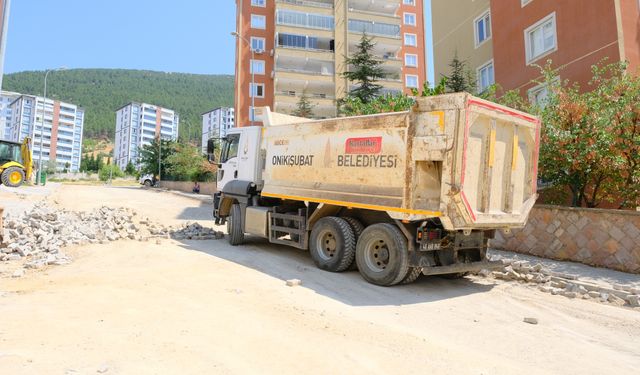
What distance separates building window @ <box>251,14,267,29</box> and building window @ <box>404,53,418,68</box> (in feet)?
61.6

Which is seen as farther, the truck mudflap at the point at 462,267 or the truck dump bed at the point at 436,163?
the truck mudflap at the point at 462,267

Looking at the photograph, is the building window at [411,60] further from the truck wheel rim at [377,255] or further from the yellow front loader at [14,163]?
the truck wheel rim at [377,255]

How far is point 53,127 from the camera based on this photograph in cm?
13900

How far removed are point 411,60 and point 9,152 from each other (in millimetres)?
44786

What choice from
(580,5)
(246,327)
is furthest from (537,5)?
(246,327)

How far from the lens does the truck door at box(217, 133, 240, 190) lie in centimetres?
1112

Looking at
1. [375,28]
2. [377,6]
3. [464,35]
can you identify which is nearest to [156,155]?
[375,28]

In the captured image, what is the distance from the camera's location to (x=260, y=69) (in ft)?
154

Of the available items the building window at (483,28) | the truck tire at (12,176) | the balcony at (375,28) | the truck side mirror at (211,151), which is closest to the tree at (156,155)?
the truck tire at (12,176)

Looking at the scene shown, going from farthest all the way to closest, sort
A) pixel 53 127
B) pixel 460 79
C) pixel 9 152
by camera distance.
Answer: pixel 53 127 → pixel 9 152 → pixel 460 79

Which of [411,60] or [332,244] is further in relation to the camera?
[411,60]

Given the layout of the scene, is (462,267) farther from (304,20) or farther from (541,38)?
(304,20)

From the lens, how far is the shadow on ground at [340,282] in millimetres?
6340

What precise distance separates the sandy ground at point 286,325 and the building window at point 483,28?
19.3 m
